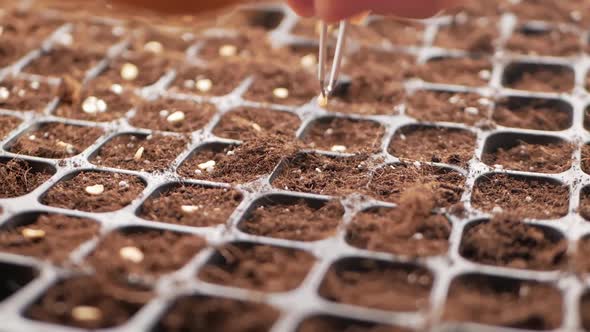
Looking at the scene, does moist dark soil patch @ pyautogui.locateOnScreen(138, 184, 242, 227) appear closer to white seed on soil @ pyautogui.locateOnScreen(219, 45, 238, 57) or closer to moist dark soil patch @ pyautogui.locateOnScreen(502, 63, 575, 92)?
white seed on soil @ pyautogui.locateOnScreen(219, 45, 238, 57)

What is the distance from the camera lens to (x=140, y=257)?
3.52 feet

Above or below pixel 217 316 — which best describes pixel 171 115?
above

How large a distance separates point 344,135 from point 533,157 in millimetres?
335

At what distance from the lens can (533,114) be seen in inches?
58.5

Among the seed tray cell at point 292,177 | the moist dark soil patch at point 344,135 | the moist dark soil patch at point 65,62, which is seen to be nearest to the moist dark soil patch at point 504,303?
the seed tray cell at point 292,177

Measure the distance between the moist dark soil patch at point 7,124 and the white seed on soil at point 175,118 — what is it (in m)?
0.28

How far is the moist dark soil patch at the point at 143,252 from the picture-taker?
104 centimetres

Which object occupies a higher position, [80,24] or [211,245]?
[80,24]

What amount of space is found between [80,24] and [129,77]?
33 centimetres

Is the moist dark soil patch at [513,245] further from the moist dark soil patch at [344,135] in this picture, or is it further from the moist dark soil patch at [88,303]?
the moist dark soil patch at [88,303]

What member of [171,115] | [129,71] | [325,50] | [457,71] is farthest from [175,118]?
[457,71]

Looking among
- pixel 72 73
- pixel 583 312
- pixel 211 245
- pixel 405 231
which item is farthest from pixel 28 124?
pixel 583 312

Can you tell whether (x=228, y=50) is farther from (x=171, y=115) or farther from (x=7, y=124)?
(x=7, y=124)

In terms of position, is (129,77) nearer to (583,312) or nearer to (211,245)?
(211,245)
